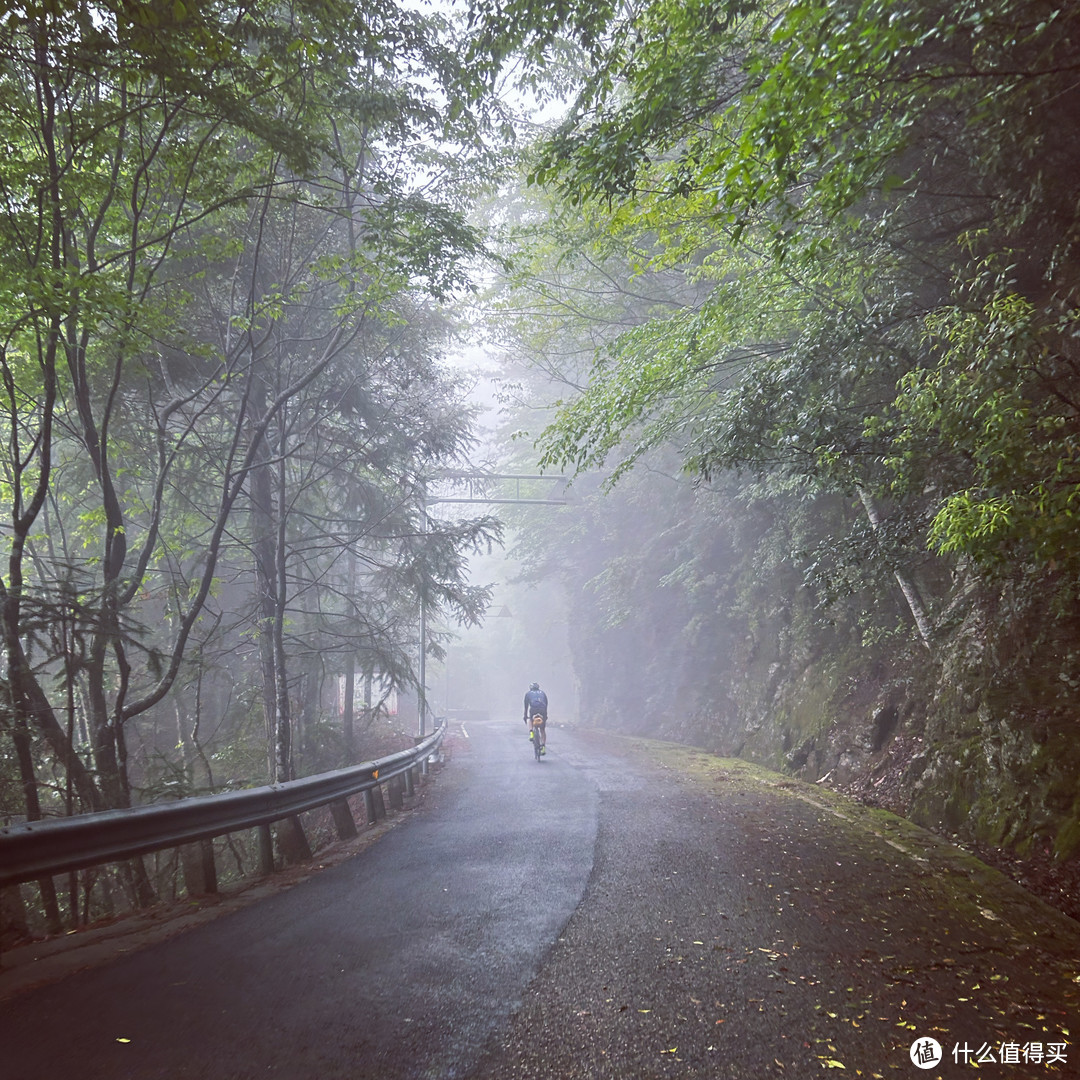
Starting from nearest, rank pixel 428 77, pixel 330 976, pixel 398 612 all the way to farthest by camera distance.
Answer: pixel 330 976 → pixel 428 77 → pixel 398 612

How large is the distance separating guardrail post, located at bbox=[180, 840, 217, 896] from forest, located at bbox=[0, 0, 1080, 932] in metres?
1.40

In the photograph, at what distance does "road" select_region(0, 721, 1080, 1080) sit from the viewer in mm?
2977

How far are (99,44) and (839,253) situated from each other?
25.1 feet

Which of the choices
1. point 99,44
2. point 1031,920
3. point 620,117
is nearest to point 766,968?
point 1031,920

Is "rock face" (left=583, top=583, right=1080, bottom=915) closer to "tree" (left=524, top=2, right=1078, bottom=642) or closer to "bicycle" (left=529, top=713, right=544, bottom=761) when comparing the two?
"tree" (left=524, top=2, right=1078, bottom=642)

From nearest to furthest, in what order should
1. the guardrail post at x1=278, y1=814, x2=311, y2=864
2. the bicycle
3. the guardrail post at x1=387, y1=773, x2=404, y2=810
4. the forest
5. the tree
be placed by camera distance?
the tree
the forest
the guardrail post at x1=278, y1=814, x2=311, y2=864
the guardrail post at x1=387, y1=773, x2=404, y2=810
the bicycle

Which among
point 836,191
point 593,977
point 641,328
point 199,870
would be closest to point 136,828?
point 199,870

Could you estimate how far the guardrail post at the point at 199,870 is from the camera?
5605 millimetres

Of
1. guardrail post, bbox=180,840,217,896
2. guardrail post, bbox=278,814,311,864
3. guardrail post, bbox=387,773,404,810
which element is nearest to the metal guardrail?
guardrail post, bbox=278,814,311,864

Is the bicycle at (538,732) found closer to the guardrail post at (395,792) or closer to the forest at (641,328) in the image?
the forest at (641,328)

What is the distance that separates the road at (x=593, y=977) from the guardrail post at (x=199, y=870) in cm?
66

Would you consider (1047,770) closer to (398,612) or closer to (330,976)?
(330,976)

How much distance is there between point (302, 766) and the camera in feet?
53.1

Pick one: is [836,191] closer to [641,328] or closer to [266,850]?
[641,328]
